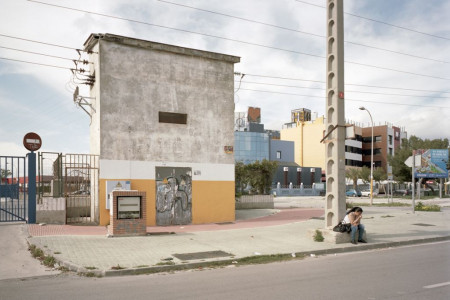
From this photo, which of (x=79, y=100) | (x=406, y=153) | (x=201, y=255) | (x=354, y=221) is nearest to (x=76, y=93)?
(x=79, y=100)

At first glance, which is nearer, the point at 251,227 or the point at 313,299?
the point at 313,299

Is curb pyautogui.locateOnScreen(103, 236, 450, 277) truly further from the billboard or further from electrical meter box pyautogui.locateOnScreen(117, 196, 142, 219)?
the billboard

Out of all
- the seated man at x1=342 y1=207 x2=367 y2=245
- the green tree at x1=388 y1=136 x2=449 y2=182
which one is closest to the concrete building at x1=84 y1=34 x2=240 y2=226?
the seated man at x1=342 y1=207 x2=367 y2=245

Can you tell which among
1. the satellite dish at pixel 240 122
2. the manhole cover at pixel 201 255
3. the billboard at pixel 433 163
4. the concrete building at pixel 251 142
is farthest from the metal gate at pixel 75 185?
the satellite dish at pixel 240 122

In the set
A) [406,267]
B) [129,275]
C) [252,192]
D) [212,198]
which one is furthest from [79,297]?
[252,192]

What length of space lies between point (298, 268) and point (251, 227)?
24.7 feet

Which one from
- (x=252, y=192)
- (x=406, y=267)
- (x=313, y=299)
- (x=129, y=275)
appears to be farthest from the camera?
(x=252, y=192)

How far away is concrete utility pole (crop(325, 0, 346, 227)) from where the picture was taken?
12531 mm

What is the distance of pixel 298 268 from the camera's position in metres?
8.99

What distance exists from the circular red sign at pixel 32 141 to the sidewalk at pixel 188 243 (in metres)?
3.03

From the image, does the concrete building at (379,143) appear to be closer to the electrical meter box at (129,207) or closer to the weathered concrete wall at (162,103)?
the weathered concrete wall at (162,103)

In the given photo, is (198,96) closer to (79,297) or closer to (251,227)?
(251,227)

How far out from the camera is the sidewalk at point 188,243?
30.3 ft

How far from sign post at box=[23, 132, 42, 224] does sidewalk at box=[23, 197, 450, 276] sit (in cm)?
85
